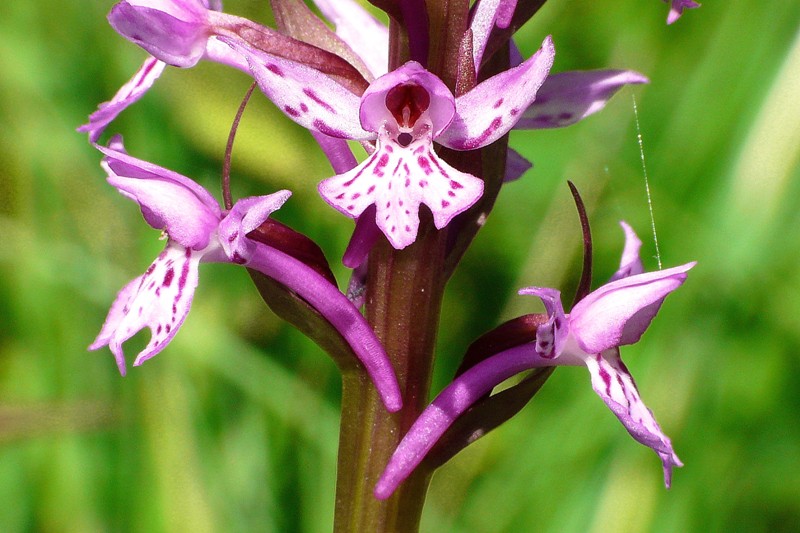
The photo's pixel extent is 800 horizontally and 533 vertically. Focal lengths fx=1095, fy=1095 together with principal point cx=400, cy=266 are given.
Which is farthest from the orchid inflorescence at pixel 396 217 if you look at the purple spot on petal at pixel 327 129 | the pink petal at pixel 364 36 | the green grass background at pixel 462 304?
the green grass background at pixel 462 304

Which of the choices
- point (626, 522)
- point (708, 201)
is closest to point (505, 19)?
point (626, 522)

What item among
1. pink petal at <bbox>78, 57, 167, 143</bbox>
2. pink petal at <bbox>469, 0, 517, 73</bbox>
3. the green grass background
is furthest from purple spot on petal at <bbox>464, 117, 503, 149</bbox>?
the green grass background

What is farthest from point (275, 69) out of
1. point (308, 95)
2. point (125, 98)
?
point (125, 98)

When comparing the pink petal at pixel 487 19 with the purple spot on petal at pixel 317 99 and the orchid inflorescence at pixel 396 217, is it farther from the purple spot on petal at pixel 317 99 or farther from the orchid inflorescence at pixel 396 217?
the purple spot on petal at pixel 317 99

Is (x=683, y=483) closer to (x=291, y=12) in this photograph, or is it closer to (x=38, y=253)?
(x=291, y=12)

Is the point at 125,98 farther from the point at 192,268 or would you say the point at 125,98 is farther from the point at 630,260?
the point at 630,260

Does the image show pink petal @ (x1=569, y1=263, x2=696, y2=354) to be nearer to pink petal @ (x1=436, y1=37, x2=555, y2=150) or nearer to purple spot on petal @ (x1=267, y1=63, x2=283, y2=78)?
pink petal @ (x1=436, y1=37, x2=555, y2=150)

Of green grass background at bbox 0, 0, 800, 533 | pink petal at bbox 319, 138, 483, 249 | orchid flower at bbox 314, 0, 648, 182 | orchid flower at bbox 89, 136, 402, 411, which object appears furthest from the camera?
green grass background at bbox 0, 0, 800, 533
